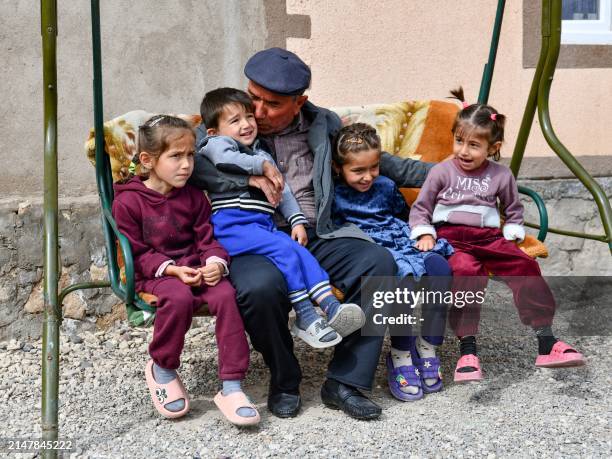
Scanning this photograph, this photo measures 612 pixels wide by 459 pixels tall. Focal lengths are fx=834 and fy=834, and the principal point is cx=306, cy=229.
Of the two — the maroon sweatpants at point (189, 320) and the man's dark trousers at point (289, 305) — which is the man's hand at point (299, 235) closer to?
the man's dark trousers at point (289, 305)

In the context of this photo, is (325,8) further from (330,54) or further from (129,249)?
(129,249)

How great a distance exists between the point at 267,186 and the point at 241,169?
120mm

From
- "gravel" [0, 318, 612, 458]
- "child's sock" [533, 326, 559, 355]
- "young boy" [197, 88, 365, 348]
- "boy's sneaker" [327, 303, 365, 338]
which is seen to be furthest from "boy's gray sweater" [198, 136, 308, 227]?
"child's sock" [533, 326, 559, 355]

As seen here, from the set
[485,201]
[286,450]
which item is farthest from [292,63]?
[286,450]

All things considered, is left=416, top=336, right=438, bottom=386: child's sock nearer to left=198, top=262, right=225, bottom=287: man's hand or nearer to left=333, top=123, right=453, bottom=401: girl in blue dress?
left=333, top=123, right=453, bottom=401: girl in blue dress

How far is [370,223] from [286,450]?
1.02m

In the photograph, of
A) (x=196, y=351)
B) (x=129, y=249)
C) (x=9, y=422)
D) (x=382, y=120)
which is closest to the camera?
(x=129, y=249)

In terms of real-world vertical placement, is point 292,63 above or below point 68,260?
above

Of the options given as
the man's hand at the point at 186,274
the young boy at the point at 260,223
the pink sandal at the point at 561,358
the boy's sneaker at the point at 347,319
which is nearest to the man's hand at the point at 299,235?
the young boy at the point at 260,223

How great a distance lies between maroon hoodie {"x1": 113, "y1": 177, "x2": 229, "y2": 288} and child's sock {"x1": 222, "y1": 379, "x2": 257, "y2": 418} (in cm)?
45

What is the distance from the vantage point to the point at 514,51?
16.7 ft

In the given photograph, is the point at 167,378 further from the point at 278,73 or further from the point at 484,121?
the point at 484,121

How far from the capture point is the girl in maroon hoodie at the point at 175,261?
3000 mm

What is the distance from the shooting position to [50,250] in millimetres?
2939
